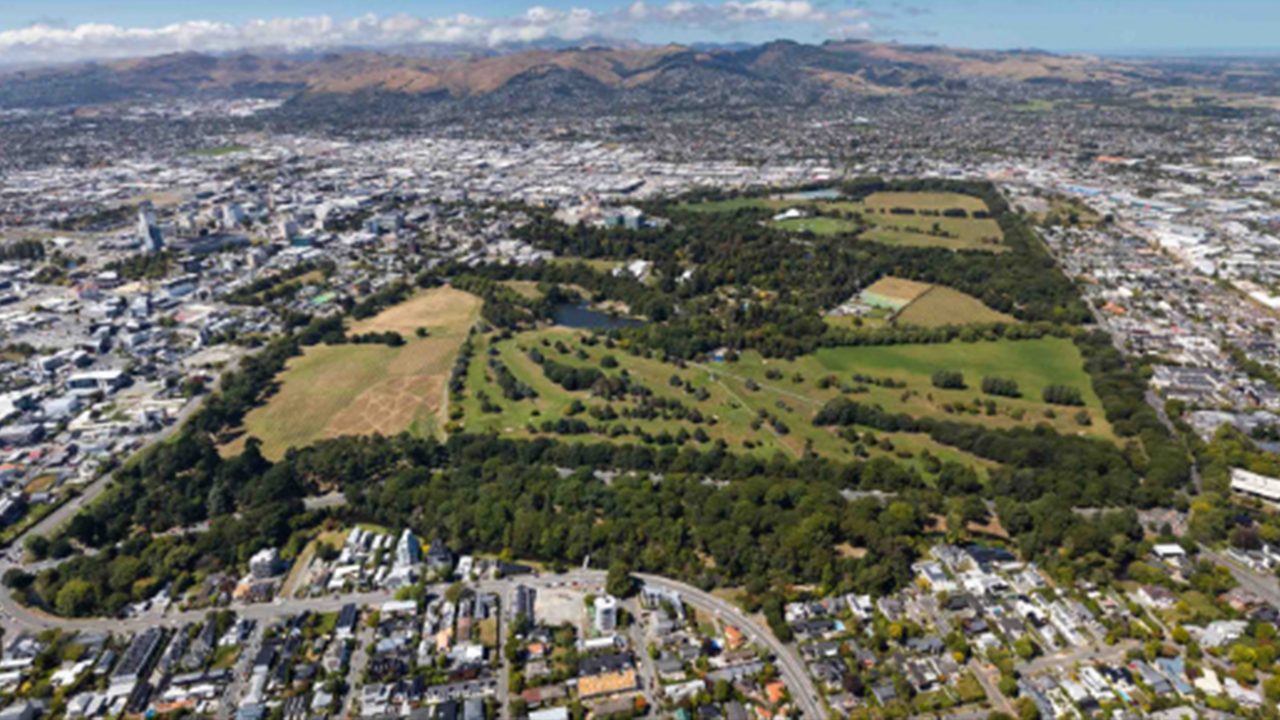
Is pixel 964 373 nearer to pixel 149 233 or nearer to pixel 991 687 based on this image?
pixel 991 687

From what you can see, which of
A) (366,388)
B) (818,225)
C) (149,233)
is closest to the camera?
(366,388)

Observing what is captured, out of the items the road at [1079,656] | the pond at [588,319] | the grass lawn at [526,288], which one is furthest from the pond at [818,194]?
the road at [1079,656]

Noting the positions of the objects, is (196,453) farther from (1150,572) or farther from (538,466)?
(1150,572)

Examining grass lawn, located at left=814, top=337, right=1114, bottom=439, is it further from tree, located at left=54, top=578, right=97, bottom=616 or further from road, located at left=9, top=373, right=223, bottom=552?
road, located at left=9, top=373, right=223, bottom=552

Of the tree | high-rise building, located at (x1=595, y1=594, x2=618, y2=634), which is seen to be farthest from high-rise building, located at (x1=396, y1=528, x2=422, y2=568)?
the tree

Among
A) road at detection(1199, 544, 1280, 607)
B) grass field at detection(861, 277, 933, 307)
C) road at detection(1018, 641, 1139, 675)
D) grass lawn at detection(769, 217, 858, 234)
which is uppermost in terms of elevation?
grass lawn at detection(769, 217, 858, 234)

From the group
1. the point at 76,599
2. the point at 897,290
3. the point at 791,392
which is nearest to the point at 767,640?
the point at 791,392
